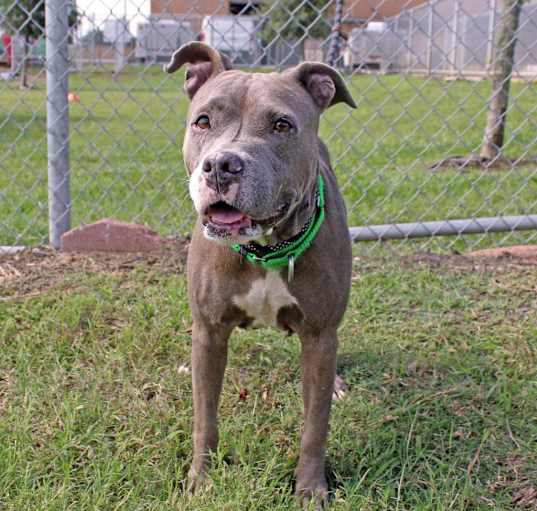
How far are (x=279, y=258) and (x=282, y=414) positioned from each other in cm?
75

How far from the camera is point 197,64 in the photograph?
251cm

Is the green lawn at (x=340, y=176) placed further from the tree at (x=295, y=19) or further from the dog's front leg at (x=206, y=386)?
the dog's front leg at (x=206, y=386)

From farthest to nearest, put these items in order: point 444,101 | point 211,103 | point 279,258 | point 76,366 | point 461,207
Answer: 1. point 444,101
2. point 461,207
3. point 76,366
4. point 279,258
5. point 211,103

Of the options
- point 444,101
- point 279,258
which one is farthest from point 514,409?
point 444,101

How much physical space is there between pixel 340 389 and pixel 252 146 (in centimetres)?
136

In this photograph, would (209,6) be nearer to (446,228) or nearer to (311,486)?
(446,228)

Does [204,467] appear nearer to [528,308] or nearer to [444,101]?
[528,308]

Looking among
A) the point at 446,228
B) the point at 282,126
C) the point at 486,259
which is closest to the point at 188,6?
the point at 446,228

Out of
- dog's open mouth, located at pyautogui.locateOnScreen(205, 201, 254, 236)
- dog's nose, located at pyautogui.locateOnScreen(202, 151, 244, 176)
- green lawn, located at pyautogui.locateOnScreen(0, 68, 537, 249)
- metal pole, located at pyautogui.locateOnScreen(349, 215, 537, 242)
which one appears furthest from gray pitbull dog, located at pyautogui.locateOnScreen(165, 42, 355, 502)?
metal pole, located at pyautogui.locateOnScreen(349, 215, 537, 242)

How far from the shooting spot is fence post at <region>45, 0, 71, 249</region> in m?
3.89

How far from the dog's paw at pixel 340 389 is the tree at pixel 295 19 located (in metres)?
2.04

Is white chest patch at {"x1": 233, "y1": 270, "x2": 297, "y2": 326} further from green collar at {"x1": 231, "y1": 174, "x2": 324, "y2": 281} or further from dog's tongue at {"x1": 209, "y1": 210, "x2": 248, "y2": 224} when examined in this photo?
dog's tongue at {"x1": 209, "y1": 210, "x2": 248, "y2": 224}

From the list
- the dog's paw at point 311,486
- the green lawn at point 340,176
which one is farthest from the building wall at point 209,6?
the dog's paw at point 311,486

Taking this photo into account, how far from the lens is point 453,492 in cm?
235
